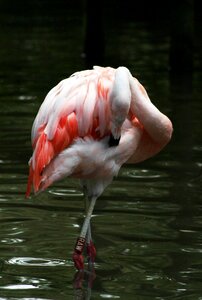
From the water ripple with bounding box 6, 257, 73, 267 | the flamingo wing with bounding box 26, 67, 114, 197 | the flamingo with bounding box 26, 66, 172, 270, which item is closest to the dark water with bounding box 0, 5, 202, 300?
the water ripple with bounding box 6, 257, 73, 267

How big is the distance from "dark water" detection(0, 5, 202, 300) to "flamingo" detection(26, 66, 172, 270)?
33 cm

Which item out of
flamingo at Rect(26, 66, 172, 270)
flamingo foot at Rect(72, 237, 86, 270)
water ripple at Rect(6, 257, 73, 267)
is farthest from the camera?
water ripple at Rect(6, 257, 73, 267)

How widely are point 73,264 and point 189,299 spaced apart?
0.94 meters

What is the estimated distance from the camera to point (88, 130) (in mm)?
5391

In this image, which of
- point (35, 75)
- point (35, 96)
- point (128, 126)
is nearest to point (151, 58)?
point (35, 75)

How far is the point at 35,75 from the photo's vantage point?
13.2 metres

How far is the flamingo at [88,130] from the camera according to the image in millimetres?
5324

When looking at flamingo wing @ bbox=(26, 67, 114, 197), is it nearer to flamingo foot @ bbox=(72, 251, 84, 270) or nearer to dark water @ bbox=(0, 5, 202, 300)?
flamingo foot @ bbox=(72, 251, 84, 270)

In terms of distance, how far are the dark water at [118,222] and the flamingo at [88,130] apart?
0.33 m

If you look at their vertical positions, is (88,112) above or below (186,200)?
above

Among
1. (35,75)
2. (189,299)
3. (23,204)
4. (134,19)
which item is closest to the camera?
(189,299)

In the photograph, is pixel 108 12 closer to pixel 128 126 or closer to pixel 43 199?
pixel 43 199

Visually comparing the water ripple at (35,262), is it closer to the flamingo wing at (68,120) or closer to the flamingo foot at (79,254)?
the flamingo foot at (79,254)

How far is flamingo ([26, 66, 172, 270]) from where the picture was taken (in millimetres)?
5324
